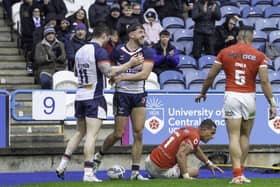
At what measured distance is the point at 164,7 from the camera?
24000 mm

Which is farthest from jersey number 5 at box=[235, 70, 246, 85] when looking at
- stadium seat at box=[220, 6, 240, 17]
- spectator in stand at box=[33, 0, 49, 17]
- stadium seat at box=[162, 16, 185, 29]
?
stadium seat at box=[220, 6, 240, 17]

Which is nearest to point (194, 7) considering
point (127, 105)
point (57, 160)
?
point (57, 160)

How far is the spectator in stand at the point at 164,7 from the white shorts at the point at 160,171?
10.6 meters

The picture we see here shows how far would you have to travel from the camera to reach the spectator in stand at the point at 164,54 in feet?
66.9

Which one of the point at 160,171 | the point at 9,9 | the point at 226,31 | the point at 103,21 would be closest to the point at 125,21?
the point at 103,21

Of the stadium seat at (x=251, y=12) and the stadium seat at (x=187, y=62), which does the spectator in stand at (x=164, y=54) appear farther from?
the stadium seat at (x=251, y=12)

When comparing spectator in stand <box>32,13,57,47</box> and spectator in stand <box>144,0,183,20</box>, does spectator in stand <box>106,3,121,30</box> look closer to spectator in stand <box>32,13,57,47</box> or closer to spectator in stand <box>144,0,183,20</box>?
spectator in stand <box>32,13,57,47</box>

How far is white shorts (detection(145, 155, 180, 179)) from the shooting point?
13.6 m

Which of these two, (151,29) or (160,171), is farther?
(151,29)

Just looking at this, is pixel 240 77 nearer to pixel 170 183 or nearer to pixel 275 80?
pixel 170 183

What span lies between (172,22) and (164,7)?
597mm

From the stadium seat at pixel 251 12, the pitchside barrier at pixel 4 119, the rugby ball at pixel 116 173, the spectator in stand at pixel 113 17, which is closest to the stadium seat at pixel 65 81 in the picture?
the pitchside barrier at pixel 4 119

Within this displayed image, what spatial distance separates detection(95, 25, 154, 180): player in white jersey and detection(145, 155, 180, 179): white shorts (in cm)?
24

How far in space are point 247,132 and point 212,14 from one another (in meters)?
9.82
